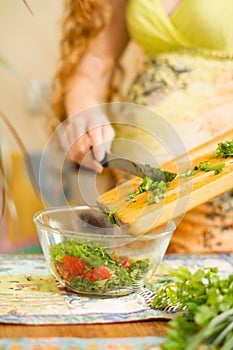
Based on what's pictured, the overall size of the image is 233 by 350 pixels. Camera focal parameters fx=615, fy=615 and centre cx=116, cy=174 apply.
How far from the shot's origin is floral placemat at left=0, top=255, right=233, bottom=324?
0.87 metres

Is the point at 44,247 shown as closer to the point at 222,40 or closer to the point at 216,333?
the point at 216,333

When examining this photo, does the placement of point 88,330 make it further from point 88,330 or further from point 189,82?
point 189,82

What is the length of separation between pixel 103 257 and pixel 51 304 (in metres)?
0.11

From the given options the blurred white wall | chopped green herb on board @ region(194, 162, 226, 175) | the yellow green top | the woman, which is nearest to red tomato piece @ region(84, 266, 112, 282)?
chopped green herb on board @ region(194, 162, 226, 175)

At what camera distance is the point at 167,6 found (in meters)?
1.65

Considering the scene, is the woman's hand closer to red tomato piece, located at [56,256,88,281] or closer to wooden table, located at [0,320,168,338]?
red tomato piece, located at [56,256,88,281]

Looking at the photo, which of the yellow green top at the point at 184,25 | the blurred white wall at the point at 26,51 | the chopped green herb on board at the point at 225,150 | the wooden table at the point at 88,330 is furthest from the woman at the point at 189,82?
the blurred white wall at the point at 26,51

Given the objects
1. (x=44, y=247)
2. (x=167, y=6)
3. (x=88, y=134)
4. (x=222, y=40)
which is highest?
(x=167, y=6)

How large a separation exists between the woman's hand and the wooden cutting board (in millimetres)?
113

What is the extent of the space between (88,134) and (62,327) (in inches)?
21.8

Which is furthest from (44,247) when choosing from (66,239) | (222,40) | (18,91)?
(18,91)

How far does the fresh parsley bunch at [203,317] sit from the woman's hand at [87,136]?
38cm

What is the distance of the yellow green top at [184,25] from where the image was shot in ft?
5.03

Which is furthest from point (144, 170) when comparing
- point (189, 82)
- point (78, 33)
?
point (78, 33)
